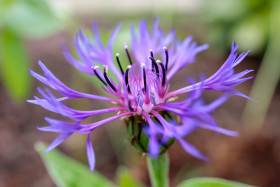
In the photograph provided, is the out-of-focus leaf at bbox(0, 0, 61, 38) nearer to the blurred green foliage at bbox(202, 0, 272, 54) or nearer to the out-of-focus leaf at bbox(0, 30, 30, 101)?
the out-of-focus leaf at bbox(0, 30, 30, 101)

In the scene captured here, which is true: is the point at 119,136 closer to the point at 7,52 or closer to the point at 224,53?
the point at 7,52

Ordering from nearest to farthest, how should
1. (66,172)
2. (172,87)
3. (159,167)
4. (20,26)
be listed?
1. (159,167)
2. (66,172)
3. (20,26)
4. (172,87)

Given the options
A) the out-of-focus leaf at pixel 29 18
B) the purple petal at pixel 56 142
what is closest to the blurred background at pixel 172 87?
the out-of-focus leaf at pixel 29 18

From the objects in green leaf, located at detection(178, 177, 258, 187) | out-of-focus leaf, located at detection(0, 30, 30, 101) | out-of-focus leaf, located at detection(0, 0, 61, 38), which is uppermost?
out-of-focus leaf, located at detection(0, 0, 61, 38)

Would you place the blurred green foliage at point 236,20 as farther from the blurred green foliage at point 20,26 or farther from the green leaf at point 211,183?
the green leaf at point 211,183

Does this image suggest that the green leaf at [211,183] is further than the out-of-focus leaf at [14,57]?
No

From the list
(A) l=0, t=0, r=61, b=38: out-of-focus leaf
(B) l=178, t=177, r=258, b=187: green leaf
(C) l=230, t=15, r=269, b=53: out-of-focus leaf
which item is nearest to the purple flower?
(B) l=178, t=177, r=258, b=187: green leaf

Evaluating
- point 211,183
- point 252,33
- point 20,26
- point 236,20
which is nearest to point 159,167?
point 211,183

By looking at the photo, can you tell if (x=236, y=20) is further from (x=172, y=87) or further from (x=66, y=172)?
(x=66, y=172)
